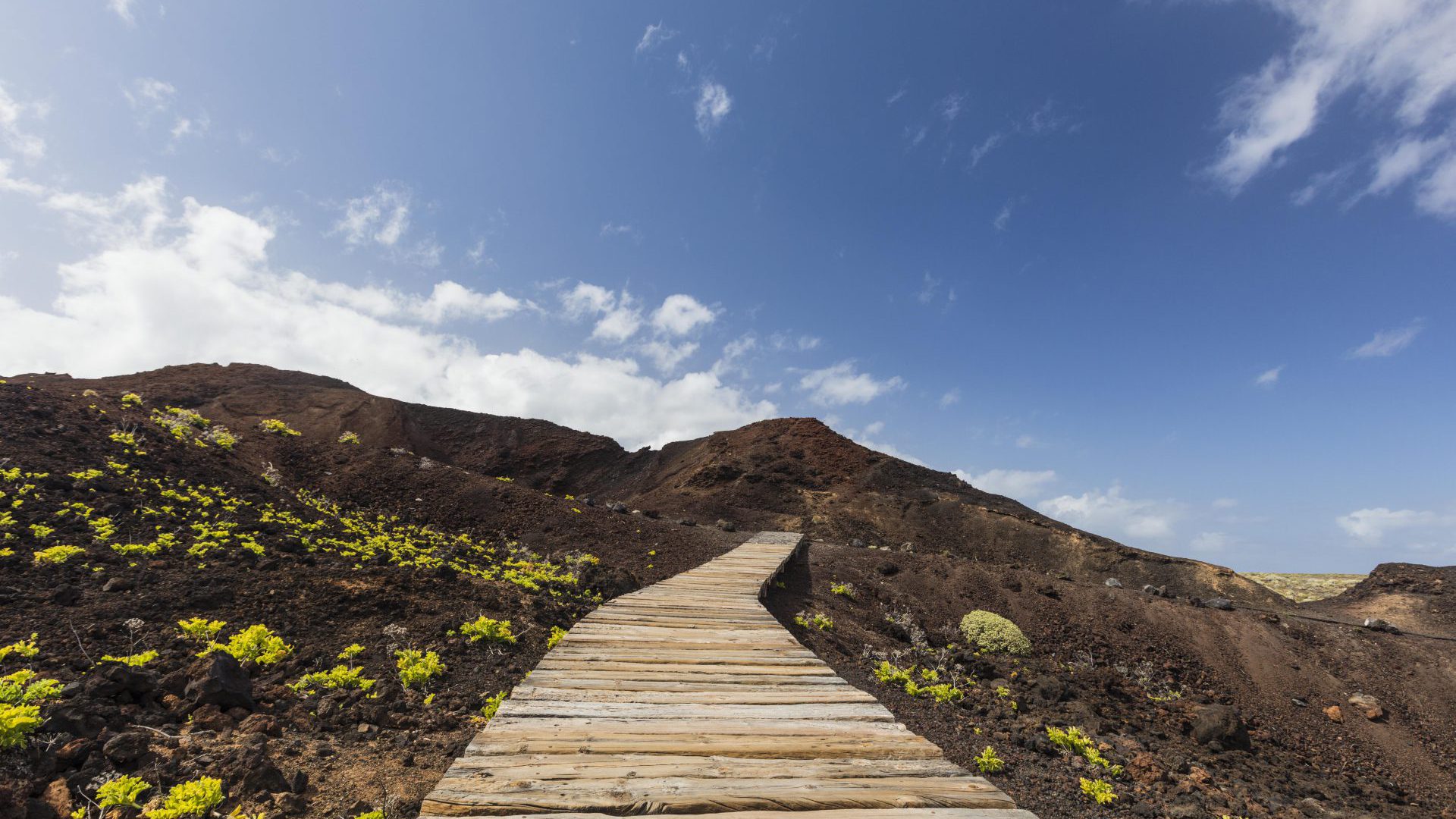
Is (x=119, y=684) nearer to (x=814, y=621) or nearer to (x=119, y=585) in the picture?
(x=119, y=585)

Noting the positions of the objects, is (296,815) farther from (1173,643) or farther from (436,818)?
(1173,643)

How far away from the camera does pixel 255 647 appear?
610cm

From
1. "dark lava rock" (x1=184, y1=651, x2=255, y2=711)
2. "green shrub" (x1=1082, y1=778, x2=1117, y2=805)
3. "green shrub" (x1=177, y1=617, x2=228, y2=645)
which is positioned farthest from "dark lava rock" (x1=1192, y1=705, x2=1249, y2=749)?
"green shrub" (x1=177, y1=617, x2=228, y2=645)

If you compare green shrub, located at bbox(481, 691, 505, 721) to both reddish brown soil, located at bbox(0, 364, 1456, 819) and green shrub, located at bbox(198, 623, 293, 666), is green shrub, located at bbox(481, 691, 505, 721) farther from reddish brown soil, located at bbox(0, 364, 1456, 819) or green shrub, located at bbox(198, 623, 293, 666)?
green shrub, located at bbox(198, 623, 293, 666)

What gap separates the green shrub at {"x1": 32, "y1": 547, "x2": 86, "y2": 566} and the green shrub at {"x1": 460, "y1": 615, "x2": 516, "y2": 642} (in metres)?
5.53

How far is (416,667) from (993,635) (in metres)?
10.8

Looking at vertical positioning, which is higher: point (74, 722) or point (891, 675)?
point (891, 675)

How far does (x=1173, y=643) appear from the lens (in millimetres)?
12820

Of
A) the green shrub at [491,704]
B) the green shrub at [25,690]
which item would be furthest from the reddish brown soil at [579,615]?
the green shrub at [25,690]

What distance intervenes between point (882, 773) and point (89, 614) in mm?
8735

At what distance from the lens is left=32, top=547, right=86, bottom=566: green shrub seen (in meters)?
7.39

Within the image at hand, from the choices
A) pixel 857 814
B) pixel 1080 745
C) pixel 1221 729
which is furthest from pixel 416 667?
pixel 1221 729

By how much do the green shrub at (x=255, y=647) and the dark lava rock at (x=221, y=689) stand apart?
58 centimetres

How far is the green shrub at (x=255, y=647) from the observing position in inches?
235
